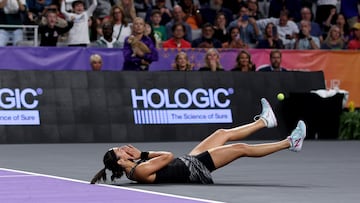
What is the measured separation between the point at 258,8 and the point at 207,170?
17.3m

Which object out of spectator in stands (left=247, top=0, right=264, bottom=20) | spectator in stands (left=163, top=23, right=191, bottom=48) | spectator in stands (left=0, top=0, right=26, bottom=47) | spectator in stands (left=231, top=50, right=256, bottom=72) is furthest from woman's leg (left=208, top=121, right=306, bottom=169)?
spectator in stands (left=247, top=0, right=264, bottom=20)

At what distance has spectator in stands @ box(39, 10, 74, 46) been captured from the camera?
24094 millimetres

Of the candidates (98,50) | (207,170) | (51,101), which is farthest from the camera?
(98,50)

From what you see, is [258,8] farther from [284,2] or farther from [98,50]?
[98,50]

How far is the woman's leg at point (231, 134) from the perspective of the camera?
13.5 metres

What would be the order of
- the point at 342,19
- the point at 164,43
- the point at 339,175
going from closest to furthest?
the point at 339,175 < the point at 164,43 < the point at 342,19

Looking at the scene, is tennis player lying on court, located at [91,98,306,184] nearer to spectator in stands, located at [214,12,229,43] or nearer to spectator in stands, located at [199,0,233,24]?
spectator in stands, located at [214,12,229,43]

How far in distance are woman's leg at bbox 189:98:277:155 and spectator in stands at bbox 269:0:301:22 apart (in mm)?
15239

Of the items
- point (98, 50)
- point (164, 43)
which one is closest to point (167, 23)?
point (164, 43)

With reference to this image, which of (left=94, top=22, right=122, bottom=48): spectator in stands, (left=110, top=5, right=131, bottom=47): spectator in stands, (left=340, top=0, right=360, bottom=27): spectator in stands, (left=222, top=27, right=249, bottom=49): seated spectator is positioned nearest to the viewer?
(left=94, top=22, right=122, bottom=48): spectator in stands

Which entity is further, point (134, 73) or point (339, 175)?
point (134, 73)

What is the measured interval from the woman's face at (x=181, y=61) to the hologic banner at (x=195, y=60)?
94 centimetres

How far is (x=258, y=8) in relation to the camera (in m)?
29.9

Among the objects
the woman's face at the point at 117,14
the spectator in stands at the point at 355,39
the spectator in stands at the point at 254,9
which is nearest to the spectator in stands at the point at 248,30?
the spectator in stands at the point at 254,9
